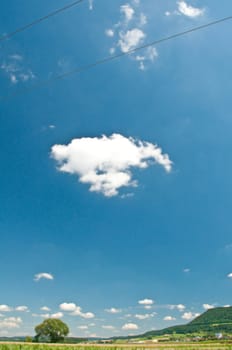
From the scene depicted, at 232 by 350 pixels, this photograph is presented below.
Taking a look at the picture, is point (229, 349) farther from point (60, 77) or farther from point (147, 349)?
point (60, 77)

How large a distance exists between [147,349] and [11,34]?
15.8m

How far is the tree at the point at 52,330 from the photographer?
105562 millimetres

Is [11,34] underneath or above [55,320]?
above

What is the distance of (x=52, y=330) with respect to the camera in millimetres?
106750

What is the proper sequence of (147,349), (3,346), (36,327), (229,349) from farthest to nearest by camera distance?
1. (36,327)
2. (147,349)
3. (229,349)
4. (3,346)

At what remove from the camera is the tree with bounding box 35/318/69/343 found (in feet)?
346

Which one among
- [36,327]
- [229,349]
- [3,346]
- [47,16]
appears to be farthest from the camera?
[36,327]

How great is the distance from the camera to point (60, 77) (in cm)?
1593

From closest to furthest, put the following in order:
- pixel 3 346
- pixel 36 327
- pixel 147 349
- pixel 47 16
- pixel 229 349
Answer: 1. pixel 47 16
2. pixel 3 346
3. pixel 229 349
4. pixel 147 349
5. pixel 36 327

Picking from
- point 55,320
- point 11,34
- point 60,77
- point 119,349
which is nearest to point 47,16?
point 11,34

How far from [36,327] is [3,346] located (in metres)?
107

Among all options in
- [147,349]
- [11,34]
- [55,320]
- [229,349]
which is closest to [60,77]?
[11,34]

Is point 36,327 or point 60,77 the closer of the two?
point 60,77

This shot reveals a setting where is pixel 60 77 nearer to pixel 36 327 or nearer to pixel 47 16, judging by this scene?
pixel 47 16
